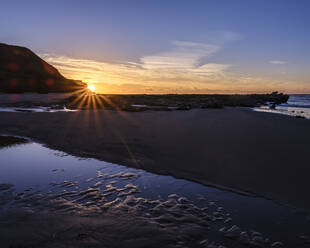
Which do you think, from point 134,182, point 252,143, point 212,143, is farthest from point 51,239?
point 252,143

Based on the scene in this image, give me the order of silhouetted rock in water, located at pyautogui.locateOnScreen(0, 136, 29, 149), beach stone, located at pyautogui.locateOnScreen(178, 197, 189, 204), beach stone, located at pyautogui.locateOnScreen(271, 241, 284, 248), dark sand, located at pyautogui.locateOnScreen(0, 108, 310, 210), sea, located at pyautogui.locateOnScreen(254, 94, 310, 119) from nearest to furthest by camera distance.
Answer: beach stone, located at pyautogui.locateOnScreen(271, 241, 284, 248) → beach stone, located at pyautogui.locateOnScreen(178, 197, 189, 204) → dark sand, located at pyautogui.locateOnScreen(0, 108, 310, 210) → silhouetted rock in water, located at pyautogui.locateOnScreen(0, 136, 29, 149) → sea, located at pyautogui.locateOnScreen(254, 94, 310, 119)

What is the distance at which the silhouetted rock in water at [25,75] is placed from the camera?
149ft

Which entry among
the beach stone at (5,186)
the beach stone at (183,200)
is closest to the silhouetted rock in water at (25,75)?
the beach stone at (5,186)

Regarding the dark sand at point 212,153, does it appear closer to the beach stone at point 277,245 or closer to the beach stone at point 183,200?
the beach stone at point 183,200

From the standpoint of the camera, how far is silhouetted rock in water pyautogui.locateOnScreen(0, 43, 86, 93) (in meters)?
45.5

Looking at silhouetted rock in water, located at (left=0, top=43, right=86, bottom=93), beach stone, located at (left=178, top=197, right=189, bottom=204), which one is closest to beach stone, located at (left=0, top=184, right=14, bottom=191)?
beach stone, located at (left=178, top=197, right=189, bottom=204)

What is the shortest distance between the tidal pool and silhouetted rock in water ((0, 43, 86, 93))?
1870 inches

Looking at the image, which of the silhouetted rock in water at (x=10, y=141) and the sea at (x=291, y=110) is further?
the sea at (x=291, y=110)

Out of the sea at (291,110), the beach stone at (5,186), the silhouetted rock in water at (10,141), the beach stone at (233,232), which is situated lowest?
the beach stone at (5,186)

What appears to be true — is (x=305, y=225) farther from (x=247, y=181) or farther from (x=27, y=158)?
(x=27, y=158)

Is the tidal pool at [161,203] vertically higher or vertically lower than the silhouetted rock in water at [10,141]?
lower

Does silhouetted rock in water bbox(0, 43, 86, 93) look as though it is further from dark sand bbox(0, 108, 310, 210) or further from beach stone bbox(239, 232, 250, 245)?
beach stone bbox(239, 232, 250, 245)

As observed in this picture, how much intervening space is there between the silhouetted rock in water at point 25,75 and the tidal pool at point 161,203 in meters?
47.5

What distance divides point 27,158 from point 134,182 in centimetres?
419
